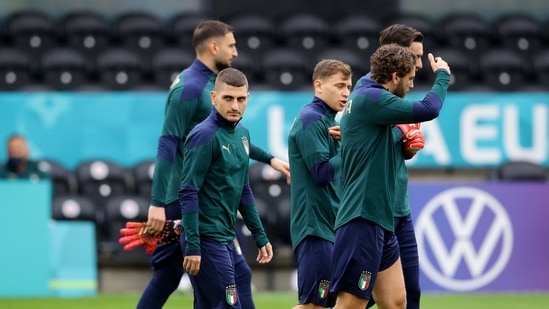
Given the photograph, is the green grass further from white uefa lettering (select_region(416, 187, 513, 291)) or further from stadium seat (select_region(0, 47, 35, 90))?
stadium seat (select_region(0, 47, 35, 90))

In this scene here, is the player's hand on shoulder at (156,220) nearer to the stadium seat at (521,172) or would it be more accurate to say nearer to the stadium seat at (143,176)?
the stadium seat at (143,176)

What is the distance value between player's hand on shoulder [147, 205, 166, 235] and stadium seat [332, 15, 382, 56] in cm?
1013

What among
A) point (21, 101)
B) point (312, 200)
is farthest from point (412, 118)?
point (21, 101)

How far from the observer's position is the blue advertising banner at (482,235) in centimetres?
1449

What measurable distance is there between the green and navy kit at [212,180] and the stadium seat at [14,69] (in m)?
9.99

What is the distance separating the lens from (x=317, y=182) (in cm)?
834

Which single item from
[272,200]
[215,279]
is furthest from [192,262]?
[272,200]

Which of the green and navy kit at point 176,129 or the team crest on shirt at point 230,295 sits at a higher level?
the green and navy kit at point 176,129

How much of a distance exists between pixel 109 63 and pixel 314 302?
1010 cm

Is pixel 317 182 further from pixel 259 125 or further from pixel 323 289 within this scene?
pixel 259 125

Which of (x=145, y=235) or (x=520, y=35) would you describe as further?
(x=520, y=35)

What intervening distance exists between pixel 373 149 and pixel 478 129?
8727mm

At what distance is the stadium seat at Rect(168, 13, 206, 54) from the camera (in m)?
18.7

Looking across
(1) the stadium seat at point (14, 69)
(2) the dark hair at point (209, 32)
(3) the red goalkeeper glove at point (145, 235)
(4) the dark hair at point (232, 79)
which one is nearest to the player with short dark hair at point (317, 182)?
(4) the dark hair at point (232, 79)
